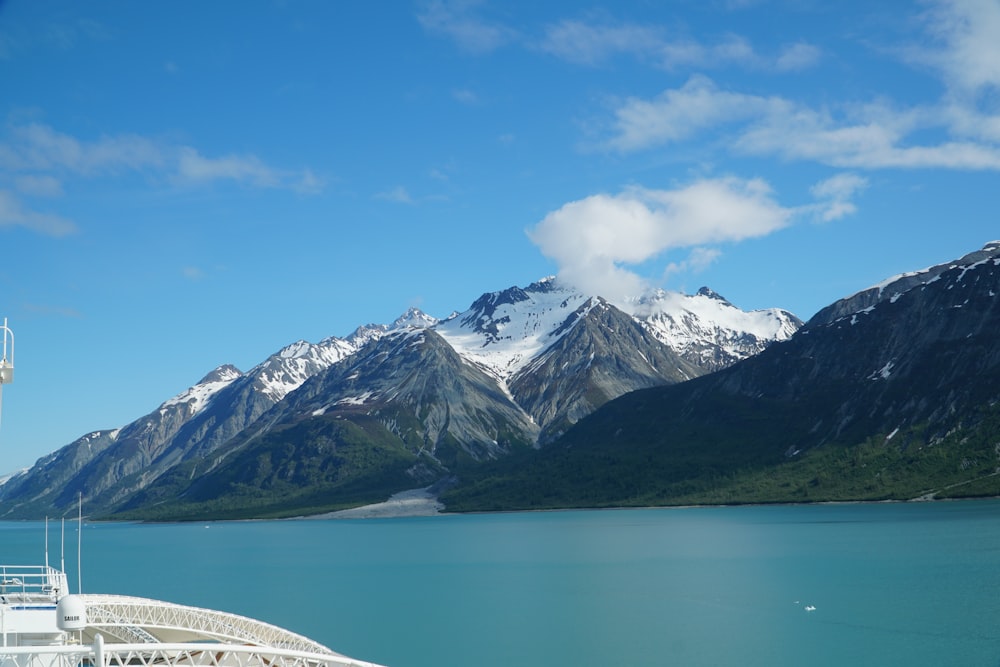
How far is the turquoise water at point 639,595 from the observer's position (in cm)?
6838

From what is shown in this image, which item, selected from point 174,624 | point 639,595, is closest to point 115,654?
point 174,624

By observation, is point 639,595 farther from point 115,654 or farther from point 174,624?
point 115,654

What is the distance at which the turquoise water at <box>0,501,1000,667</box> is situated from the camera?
224 feet

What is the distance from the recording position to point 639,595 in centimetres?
9650

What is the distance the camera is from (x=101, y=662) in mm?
25844

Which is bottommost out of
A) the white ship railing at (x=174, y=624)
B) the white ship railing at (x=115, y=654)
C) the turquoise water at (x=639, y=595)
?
the turquoise water at (x=639, y=595)

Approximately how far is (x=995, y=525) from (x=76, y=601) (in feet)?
482

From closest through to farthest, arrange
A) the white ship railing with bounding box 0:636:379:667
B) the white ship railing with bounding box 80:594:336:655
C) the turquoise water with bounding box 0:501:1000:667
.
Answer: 1. the white ship railing with bounding box 0:636:379:667
2. the white ship railing with bounding box 80:594:336:655
3. the turquoise water with bounding box 0:501:1000:667

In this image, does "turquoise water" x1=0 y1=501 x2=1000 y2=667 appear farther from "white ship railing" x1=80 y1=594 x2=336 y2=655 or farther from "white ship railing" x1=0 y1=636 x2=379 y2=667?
"white ship railing" x1=0 y1=636 x2=379 y2=667

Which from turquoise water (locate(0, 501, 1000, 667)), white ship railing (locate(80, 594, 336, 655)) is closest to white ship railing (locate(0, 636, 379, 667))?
white ship railing (locate(80, 594, 336, 655))

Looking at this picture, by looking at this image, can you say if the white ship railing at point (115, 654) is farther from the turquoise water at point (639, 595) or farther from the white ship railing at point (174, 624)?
the turquoise water at point (639, 595)

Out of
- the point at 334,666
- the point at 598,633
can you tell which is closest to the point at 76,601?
the point at 334,666

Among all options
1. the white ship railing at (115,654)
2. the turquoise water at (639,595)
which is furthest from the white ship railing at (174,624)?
the white ship railing at (115,654)

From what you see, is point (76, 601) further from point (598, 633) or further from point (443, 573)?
point (443, 573)
